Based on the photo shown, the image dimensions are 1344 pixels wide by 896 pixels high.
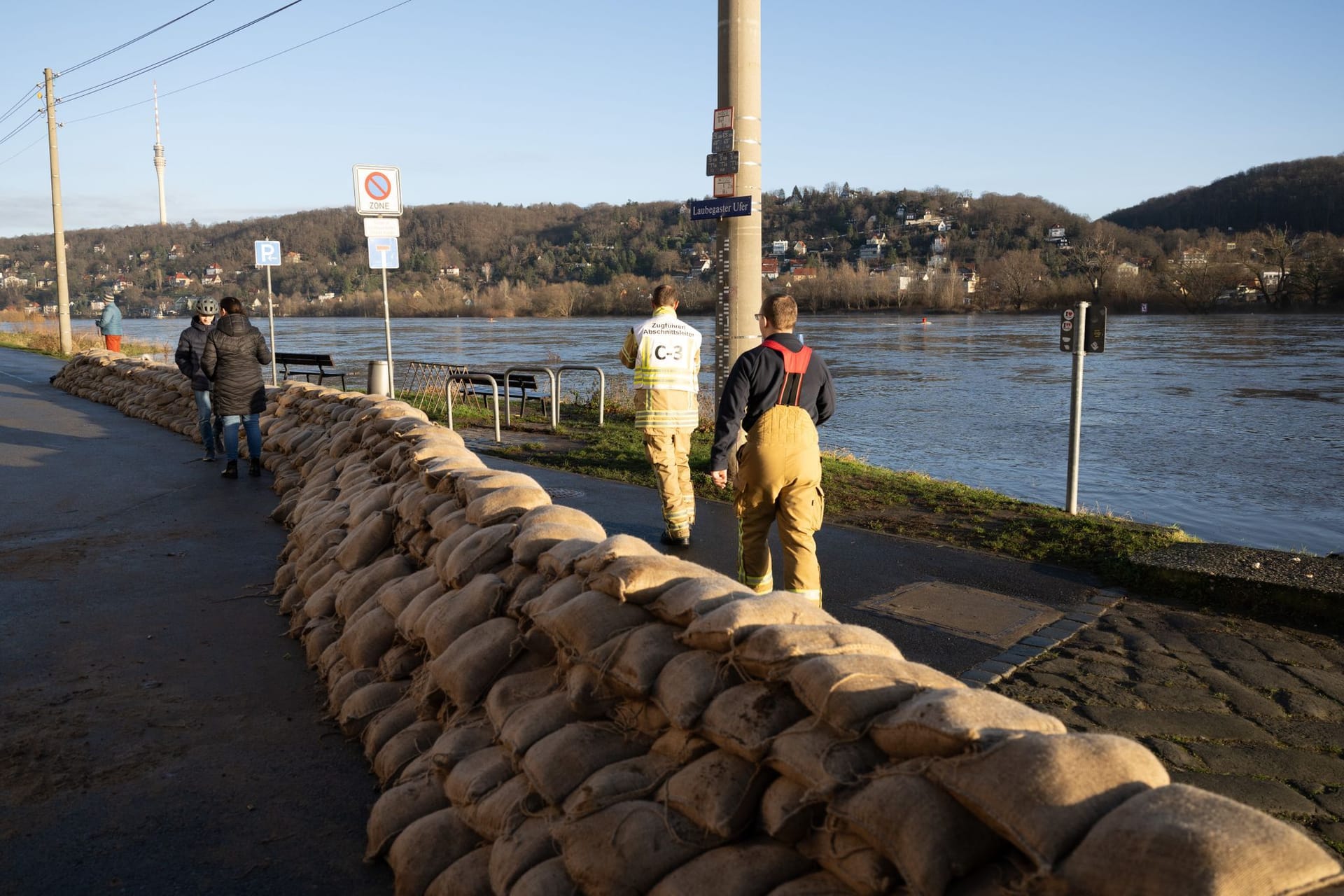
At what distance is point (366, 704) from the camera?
14.4ft

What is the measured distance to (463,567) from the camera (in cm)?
442

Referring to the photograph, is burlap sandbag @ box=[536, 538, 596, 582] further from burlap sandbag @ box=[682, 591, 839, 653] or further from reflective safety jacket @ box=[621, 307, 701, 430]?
reflective safety jacket @ box=[621, 307, 701, 430]

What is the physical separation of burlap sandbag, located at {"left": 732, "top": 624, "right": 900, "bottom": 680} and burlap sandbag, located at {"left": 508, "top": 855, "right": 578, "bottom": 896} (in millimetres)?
693

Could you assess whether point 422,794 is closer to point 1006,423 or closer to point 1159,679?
point 1159,679

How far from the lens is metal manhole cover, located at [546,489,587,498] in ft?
30.2

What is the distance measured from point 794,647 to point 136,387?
17331 mm

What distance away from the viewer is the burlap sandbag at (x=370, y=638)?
4.70 metres

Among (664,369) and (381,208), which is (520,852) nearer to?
(664,369)

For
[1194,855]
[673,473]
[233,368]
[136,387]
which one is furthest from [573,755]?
[136,387]

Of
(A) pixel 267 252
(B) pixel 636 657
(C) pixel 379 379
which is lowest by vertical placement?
(B) pixel 636 657

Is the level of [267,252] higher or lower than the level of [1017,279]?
lower

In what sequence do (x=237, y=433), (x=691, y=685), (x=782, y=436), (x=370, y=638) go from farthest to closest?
(x=237, y=433) < (x=782, y=436) < (x=370, y=638) < (x=691, y=685)

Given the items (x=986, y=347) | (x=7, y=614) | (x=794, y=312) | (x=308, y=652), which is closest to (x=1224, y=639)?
(x=794, y=312)

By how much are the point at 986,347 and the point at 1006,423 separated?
2327 centimetres
